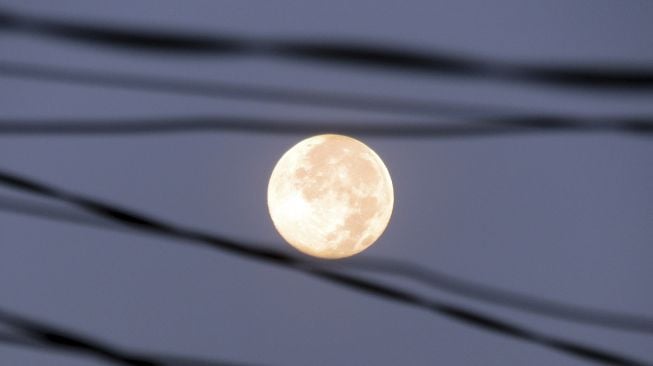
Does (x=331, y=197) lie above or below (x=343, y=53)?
above

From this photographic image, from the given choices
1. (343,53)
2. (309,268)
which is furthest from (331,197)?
(343,53)

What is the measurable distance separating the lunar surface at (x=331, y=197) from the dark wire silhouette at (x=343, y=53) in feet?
4.74

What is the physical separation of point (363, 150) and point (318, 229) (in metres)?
0.37

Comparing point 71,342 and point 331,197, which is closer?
point 71,342

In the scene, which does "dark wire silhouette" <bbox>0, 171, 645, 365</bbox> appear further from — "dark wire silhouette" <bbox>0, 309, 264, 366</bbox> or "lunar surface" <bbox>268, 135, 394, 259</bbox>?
"lunar surface" <bbox>268, 135, 394, 259</bbox>

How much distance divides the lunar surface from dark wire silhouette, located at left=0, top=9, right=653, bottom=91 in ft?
4.74

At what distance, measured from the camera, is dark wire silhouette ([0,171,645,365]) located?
0.75m

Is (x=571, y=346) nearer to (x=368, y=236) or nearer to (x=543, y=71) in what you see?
(x=543, y=71)

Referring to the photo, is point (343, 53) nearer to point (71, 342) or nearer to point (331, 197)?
point (71, 342)

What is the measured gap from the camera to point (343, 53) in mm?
662

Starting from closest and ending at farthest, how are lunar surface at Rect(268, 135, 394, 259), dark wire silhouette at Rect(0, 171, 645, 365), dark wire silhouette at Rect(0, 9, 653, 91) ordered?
dark wire silhouette at Rect(0, 9, 653, 91), dark wire silhouette at Rect(0, 171, 645, 365), lunar surface at Rect(268, 135, 394, 259)

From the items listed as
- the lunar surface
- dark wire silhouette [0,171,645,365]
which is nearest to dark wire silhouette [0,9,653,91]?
dark wire silhouette [0,171,645,365]

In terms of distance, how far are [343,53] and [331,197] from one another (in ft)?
4.89

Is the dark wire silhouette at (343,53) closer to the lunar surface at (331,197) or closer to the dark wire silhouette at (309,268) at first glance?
the dark wire silhouette at (309,268)
